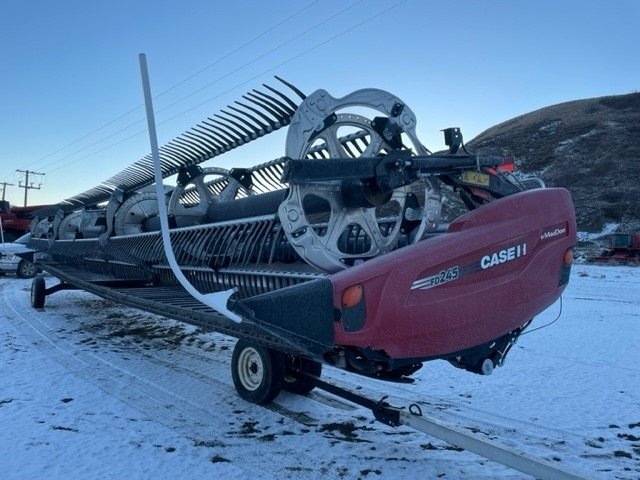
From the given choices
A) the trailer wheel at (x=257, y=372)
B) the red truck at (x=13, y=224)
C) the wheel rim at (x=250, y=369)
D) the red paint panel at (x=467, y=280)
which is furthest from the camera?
the red truck at (x=13, y=224)

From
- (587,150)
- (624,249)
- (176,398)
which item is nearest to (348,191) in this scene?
(176,398)

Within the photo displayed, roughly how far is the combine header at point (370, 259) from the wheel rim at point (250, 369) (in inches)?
0.5

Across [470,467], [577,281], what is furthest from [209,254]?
[577,281]

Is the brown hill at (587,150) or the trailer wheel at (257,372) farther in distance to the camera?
the brown hill at (587,150)

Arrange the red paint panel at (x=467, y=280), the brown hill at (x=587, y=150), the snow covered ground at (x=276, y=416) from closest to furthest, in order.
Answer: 1. the red paint panel at (x=467, y=280)
2. the snow covered ground at (x=276, y=416)
3. the brown hill at (x=587, y=150)

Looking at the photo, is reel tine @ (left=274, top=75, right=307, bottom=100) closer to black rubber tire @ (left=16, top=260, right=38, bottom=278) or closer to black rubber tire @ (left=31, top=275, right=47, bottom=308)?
black rubber tire @ (left=31, top=275, right=47, bottom=308)

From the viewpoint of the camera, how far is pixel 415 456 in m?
3.63

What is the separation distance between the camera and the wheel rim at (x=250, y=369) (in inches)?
179

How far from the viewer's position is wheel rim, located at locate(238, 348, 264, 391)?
4.54 metres

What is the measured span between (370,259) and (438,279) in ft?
2.13

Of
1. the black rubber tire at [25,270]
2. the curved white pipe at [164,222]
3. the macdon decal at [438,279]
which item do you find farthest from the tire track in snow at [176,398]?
the black rubber tire at [25,270]

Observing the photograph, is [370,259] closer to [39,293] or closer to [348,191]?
[348,191]

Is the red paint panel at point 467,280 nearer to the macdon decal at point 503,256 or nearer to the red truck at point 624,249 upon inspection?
the macdon decal at point 503,256

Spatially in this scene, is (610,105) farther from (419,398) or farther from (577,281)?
(419,398)
